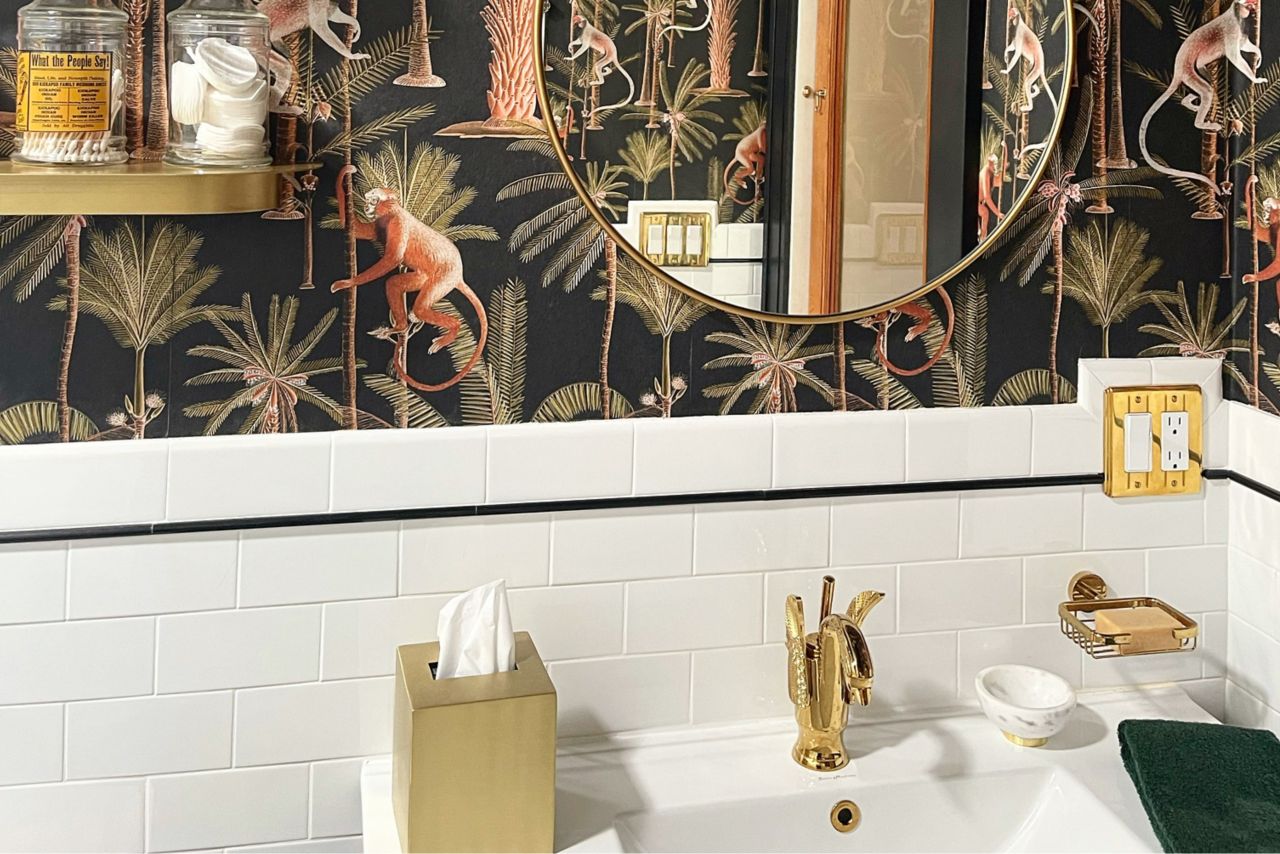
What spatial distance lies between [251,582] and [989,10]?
1.04m

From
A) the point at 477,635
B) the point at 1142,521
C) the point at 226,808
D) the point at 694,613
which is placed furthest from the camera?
the point at 1142,521

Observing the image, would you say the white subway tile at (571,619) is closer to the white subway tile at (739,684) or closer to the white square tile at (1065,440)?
the white subway tile at (739,684)

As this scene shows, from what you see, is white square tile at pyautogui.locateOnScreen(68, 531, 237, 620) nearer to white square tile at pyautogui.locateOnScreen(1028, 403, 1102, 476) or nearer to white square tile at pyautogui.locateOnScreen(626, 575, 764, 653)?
white square tile at pyautogui.locateOnScreen(626, 575, 764, 653)

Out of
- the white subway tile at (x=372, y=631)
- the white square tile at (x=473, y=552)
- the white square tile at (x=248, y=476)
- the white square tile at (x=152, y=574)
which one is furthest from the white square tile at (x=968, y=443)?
the white square tile at (x=152, y=574)

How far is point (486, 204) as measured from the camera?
1.37m

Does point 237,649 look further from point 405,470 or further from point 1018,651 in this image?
point 1018,651

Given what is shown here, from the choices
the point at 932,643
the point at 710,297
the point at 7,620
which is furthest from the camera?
the point at 932,643

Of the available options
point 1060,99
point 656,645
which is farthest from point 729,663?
point 1060,99

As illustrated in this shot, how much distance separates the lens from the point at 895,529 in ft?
4.99

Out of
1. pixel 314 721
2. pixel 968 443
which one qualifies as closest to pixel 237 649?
pixel 314 721

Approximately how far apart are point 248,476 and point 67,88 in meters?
0.42

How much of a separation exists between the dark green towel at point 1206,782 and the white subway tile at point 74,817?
1.06 metres

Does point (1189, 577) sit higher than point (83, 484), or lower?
lower

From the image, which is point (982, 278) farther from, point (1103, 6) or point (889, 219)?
point (1103, 6)
